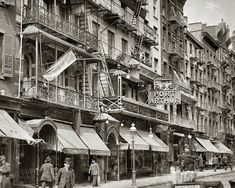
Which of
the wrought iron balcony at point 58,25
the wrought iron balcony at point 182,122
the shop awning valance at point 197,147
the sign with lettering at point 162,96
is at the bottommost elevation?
the shop awning valance at point 197,147

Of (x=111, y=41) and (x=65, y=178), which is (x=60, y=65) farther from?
(x=111, y=41)

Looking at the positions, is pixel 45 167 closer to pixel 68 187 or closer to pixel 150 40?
pixel 68 187

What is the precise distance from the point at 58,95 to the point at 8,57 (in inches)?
164

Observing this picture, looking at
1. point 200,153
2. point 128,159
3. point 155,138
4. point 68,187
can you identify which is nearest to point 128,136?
point 128,159

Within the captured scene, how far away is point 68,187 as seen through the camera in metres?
16.6

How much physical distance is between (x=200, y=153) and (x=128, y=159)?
20.9 m

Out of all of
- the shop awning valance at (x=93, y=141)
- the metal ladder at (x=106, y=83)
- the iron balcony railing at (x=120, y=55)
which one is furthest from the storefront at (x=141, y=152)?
the iron balcony railing at (x=120, y=55)

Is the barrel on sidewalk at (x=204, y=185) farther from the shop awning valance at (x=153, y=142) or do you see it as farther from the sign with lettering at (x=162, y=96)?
the sign with lettering at (x=162, y=96)

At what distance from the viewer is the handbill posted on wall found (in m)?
24.5

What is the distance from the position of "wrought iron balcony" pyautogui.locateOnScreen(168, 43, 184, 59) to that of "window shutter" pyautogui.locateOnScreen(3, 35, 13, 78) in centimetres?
2702

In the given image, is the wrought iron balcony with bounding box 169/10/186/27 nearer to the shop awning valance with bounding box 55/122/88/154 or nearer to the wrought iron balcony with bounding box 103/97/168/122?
the wrought iron balcony with bounding box 103/97/168/122

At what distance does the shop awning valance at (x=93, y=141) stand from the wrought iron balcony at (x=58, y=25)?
503cm

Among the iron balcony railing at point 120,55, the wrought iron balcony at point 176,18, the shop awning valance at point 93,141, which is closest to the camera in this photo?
the shop awning valance at point 93,141

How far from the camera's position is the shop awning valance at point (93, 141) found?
27939 mm
